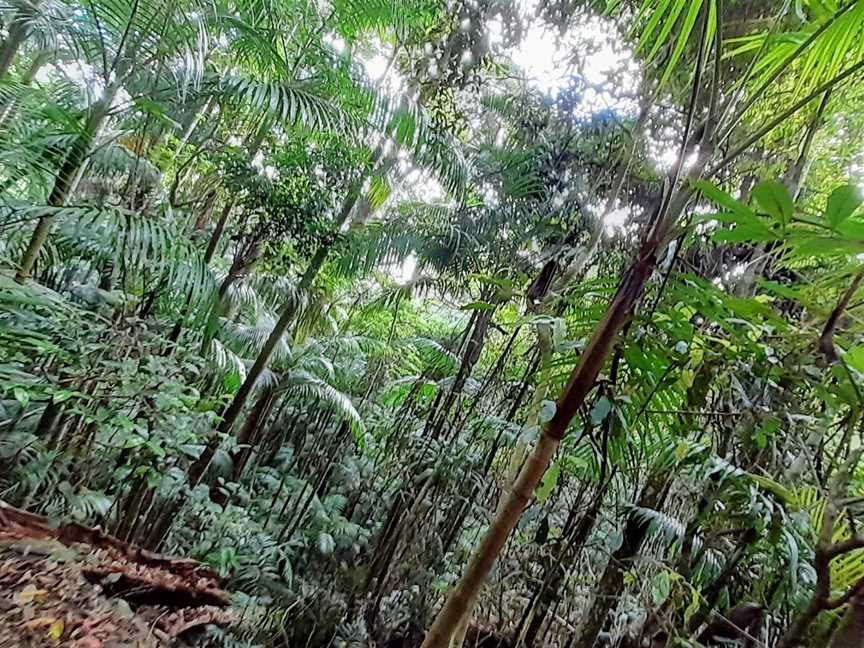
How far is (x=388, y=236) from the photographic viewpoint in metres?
3.53

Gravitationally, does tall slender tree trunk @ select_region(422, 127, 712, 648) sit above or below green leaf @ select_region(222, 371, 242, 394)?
above

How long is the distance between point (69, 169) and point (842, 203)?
254cm

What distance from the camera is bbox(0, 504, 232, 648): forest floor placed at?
71.2 inches

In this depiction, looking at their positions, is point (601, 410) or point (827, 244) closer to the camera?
point (827, 244)

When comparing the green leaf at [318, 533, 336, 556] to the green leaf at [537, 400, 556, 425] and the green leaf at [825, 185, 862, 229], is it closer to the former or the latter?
the green leaf at [537, 400, 556, 425]

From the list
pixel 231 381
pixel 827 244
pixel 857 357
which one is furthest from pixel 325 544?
pixel 827 244

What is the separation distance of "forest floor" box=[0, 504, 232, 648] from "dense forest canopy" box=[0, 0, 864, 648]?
0.02 m

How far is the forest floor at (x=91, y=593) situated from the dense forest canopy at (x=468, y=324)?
0.7 inches

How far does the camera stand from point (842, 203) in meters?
0.56

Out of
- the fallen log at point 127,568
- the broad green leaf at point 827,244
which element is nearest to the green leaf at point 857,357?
the broad green leaf at point 827,244

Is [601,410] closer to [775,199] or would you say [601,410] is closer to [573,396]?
[573,396]

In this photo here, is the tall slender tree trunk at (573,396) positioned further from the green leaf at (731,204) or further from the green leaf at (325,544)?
the green leaf at (325,544)

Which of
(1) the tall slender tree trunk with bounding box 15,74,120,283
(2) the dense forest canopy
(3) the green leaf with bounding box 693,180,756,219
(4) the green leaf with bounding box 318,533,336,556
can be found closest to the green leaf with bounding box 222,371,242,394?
(2) the dense forest canopy

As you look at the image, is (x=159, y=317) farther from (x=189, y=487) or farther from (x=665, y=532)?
(x=665, y=532)
